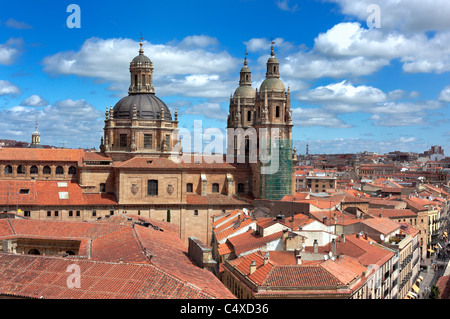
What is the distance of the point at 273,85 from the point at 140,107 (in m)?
16.4

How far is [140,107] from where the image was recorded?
204 feet

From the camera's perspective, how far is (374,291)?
3169cm

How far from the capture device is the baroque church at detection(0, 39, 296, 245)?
177 ft

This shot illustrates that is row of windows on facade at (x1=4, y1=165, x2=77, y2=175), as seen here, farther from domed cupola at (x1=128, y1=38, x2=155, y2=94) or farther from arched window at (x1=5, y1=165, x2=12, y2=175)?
domed cupola at (x1=128, y1=38, x2=155, y2=94)

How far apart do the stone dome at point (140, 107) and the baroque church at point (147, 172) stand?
0.13 meters

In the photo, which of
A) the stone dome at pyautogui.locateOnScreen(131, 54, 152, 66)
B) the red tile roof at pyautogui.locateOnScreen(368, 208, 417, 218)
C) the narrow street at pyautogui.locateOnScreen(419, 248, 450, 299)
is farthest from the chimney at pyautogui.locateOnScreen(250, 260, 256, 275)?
the stone dome at pyautogui.locateOnScreen(131, 54, 152, 66)

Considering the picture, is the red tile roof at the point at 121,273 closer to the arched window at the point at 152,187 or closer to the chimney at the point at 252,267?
the chimney at the point at 252,267

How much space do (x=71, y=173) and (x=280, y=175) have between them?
78.3 ft

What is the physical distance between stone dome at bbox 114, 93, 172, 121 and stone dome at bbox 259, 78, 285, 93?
40.4 feet

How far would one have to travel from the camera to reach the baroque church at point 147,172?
5381cm

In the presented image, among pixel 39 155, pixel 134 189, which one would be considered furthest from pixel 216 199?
pixel 39 155

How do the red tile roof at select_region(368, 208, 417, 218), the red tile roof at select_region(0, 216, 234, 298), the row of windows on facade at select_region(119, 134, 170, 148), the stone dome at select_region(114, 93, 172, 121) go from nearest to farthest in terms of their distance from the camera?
the red tile roof at select_region(0, 216, 234, 298), the red tile roof at select_region(368, 208, 417, 218), the row of windows on facade at select_region(119, 134, 170, 148), the stone dome at select_region(114, 93, 172, 121)
